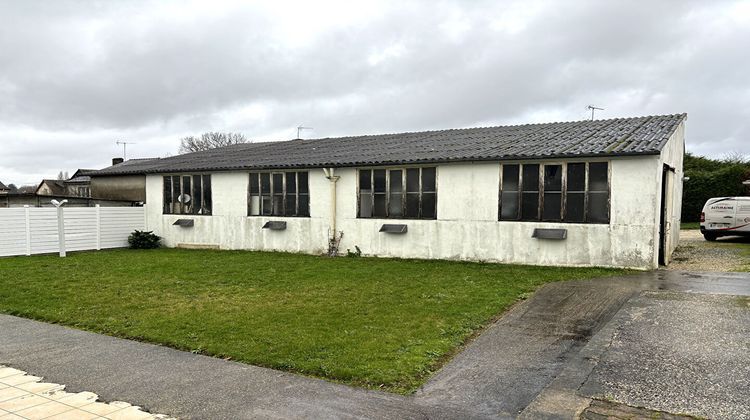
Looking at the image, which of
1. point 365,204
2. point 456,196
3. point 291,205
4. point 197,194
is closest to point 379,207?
point 365,204

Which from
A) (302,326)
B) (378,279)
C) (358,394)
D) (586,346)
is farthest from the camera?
(378,279)

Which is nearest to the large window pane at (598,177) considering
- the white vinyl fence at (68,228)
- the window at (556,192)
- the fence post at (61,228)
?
the window at (556,192)

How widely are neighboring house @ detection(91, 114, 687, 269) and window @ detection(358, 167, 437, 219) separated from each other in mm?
31

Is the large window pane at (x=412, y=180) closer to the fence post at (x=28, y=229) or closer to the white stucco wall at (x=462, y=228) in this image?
the white stucco wall at (x=462, y=228)

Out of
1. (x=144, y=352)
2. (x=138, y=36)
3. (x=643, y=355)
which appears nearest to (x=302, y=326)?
(x=144, y=352)

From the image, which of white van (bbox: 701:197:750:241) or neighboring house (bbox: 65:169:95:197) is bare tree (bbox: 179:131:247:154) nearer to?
neighboring house (bbox: 65:169:95:197)

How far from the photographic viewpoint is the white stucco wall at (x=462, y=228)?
35.0 feet

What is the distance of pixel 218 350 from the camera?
538 centimetres

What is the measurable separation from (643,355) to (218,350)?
461 centimetres

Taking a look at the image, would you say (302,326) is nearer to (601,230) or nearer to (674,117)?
(601,230)

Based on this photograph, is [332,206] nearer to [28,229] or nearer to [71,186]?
[28,229]

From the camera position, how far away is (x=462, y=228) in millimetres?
12781

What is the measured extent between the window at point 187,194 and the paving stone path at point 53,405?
13383 millimetres

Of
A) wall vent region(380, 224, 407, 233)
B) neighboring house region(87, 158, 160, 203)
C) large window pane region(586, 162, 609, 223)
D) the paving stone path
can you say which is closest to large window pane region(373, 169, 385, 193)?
wall vent region(380, 224, 407, 233)
